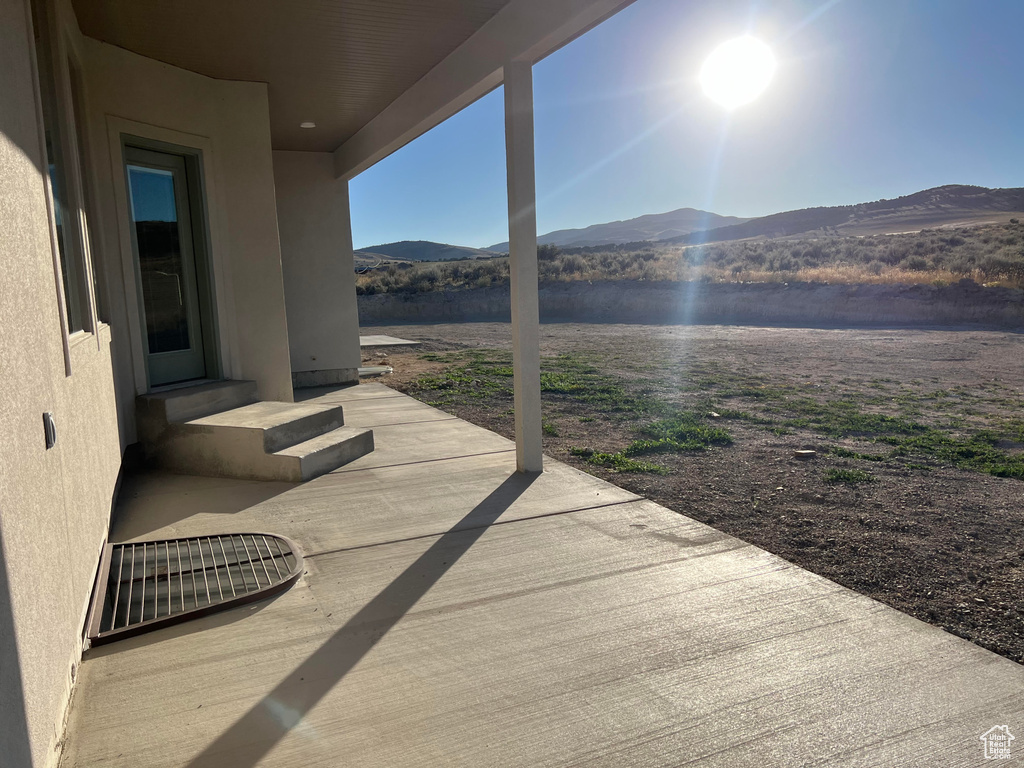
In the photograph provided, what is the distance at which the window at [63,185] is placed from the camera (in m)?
3.62

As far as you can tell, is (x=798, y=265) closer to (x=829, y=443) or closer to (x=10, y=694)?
(x=829, y=443)

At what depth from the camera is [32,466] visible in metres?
2.05

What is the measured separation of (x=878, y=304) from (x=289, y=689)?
19.6m

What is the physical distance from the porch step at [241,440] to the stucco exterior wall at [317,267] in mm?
4121

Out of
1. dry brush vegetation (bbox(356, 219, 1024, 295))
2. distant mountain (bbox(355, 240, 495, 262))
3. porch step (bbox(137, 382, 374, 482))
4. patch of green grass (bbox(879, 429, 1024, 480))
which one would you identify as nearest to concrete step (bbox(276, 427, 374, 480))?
porch step (bbox(137, 382, 374, 482))

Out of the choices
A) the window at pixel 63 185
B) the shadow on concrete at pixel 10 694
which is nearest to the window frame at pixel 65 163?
the window at pixel 63 185

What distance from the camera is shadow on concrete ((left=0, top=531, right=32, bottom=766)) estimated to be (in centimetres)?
155

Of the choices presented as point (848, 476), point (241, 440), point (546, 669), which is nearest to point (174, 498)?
point (241, 440)

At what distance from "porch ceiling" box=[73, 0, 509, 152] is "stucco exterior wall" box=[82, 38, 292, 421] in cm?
20

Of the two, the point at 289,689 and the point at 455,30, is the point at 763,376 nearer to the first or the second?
the point at 455,30

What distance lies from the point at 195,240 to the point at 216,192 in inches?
19.7

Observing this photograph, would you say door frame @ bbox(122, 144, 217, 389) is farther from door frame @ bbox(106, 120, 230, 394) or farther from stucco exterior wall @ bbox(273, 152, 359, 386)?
stucco exterior wall @ bbox(273, 152, 359, 386)

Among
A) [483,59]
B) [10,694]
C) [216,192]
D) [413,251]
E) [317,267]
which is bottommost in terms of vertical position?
[10,694]

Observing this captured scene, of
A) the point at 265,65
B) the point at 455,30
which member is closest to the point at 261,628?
the point at 455,30
